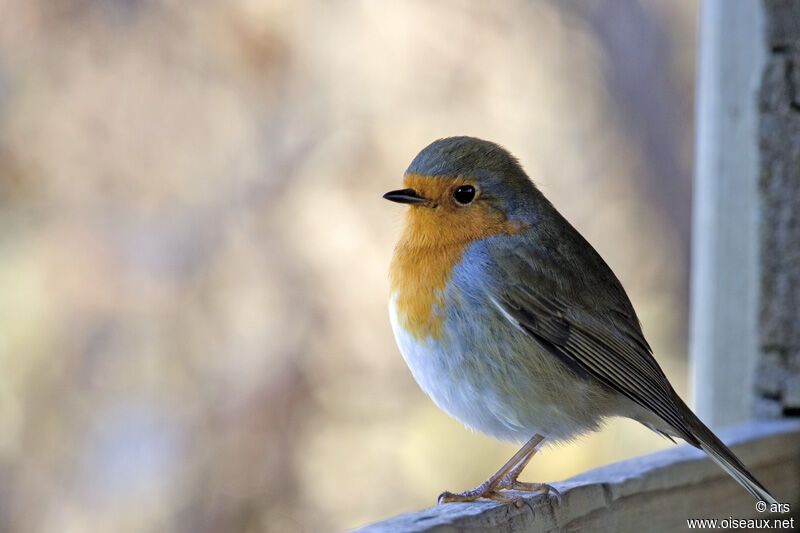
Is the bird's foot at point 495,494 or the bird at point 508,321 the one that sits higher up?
the bird at point 508,321

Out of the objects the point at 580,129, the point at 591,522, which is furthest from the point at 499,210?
the point at 580,129

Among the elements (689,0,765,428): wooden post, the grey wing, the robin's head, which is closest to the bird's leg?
the grey wing

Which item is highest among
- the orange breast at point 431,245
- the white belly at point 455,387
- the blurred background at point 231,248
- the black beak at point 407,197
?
the blurred background at point 231,248

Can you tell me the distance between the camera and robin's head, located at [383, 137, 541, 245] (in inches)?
80.7

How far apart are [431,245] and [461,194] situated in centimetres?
12

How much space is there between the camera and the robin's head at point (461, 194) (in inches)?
80.7

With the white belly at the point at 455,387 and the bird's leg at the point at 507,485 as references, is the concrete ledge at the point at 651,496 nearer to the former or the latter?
the bird's leg at the point at 507,485

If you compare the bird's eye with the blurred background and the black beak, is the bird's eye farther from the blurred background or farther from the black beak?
the blurred background

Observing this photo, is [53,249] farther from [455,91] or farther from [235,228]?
[455,91]

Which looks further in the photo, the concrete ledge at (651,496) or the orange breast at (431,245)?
the orange breast at (431,245)

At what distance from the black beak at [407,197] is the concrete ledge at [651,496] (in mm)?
612

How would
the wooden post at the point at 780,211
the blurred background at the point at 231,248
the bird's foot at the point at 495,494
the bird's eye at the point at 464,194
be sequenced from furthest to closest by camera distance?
the blurred background at the point at 231,248
the wooden post at the point at 780,211
the bird's eye at the point at 464,194
the bird's foot at the point at 495,494

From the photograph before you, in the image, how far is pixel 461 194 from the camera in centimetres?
209

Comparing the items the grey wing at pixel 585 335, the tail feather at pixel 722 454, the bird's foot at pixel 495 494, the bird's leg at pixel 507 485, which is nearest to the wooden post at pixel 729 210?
the grey wing at pixel 585 335
